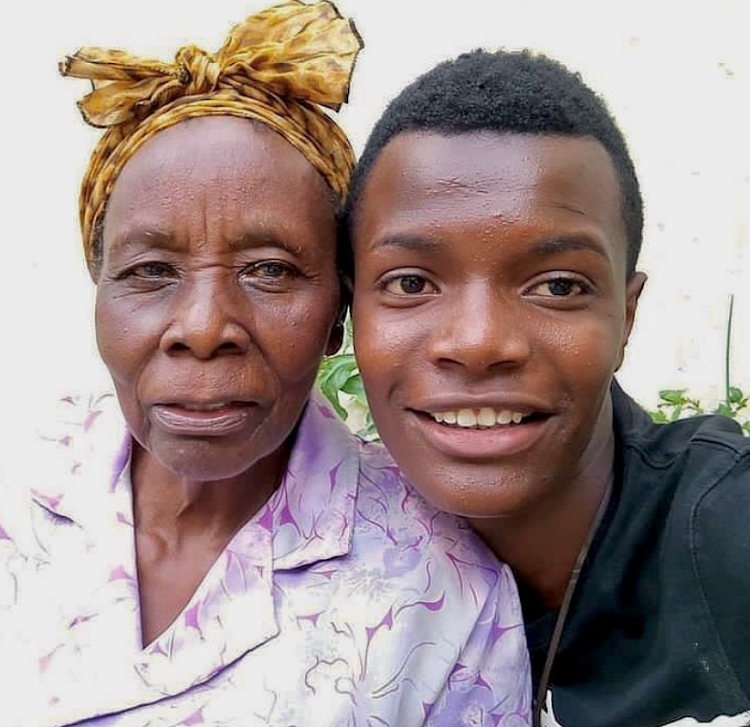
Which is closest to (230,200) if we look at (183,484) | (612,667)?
(183,484)

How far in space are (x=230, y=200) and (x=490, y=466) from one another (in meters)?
0.51

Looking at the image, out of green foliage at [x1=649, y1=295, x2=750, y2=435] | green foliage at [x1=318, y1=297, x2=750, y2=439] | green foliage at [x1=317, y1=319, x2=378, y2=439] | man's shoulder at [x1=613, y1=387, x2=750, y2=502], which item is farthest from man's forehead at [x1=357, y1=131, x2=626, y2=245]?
green foliage at [x1=649, y1=295, x2=750, y2=435]

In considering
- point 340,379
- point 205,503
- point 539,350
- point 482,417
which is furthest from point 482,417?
point 340,379

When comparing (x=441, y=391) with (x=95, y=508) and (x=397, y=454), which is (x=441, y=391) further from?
(x=95, y=508)

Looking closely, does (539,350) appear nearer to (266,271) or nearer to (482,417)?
(482,417)

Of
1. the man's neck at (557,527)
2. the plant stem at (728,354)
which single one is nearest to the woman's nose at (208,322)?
the man's neck at (557,527)

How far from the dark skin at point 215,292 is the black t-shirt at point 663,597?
0.55m

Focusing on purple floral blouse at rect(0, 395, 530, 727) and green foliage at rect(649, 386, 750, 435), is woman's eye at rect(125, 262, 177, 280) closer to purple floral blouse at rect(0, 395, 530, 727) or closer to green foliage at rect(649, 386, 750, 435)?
purple floral blouse at rect(0, 395, 530, 727)

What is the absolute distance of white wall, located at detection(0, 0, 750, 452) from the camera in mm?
3576

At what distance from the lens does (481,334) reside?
4.81ft

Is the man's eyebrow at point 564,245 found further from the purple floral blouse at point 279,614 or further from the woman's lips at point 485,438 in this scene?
the purple floral blouse at point 279,614

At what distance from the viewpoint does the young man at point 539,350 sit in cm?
151

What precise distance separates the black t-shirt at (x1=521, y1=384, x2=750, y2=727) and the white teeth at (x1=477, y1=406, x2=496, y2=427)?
35cm

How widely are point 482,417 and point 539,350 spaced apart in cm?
12
